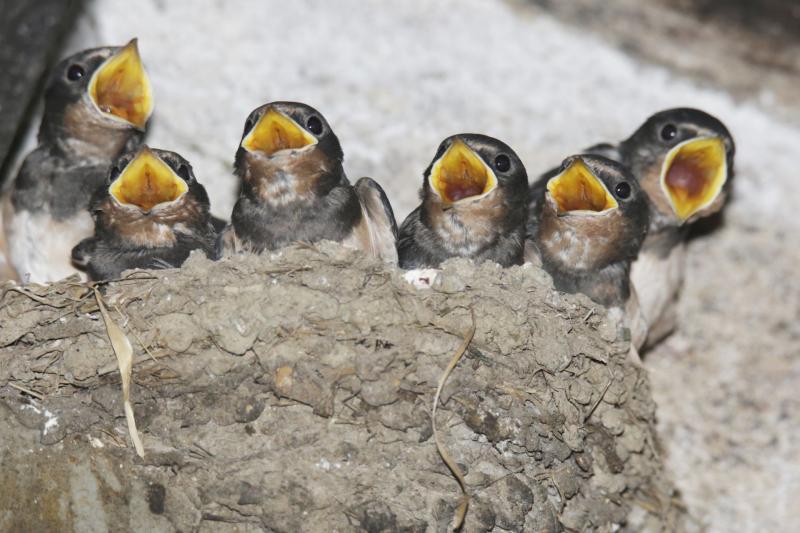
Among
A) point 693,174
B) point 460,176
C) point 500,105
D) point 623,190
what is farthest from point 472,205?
point 500,105

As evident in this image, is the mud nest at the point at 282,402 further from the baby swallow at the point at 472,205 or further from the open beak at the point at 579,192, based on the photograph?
the open beak at the point at 579,192

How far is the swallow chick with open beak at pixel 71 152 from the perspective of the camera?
360 centimetres

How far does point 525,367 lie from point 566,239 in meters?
0.59

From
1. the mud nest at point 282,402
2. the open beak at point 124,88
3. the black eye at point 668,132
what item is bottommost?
the mud nest at point 282,402

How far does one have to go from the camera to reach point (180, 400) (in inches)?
116

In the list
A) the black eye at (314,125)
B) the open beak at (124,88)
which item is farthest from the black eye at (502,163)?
the open beak at (124,88)

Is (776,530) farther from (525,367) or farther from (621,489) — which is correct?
(525,367)

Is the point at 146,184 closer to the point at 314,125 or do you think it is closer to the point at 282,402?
the point at 314,125

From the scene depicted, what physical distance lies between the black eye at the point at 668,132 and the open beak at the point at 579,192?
574mm

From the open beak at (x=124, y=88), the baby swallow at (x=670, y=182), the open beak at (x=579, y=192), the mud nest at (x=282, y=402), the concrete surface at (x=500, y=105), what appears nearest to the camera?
the mud nest at (x=282, y=402)

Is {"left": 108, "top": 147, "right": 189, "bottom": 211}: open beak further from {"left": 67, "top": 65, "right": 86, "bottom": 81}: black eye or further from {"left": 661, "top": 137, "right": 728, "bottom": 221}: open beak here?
{"left": 661, "top": 137, "right": 728, "bottom": 221}: open beak

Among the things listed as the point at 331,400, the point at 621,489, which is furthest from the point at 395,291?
the point at 621,489

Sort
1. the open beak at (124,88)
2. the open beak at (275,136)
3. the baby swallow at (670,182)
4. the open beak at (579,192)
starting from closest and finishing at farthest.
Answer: the open beak at (275,136) → the open beak at (579,192) → the open beak at (124,88) → the baby swallow at (670,182)

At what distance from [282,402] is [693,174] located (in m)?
1.67
